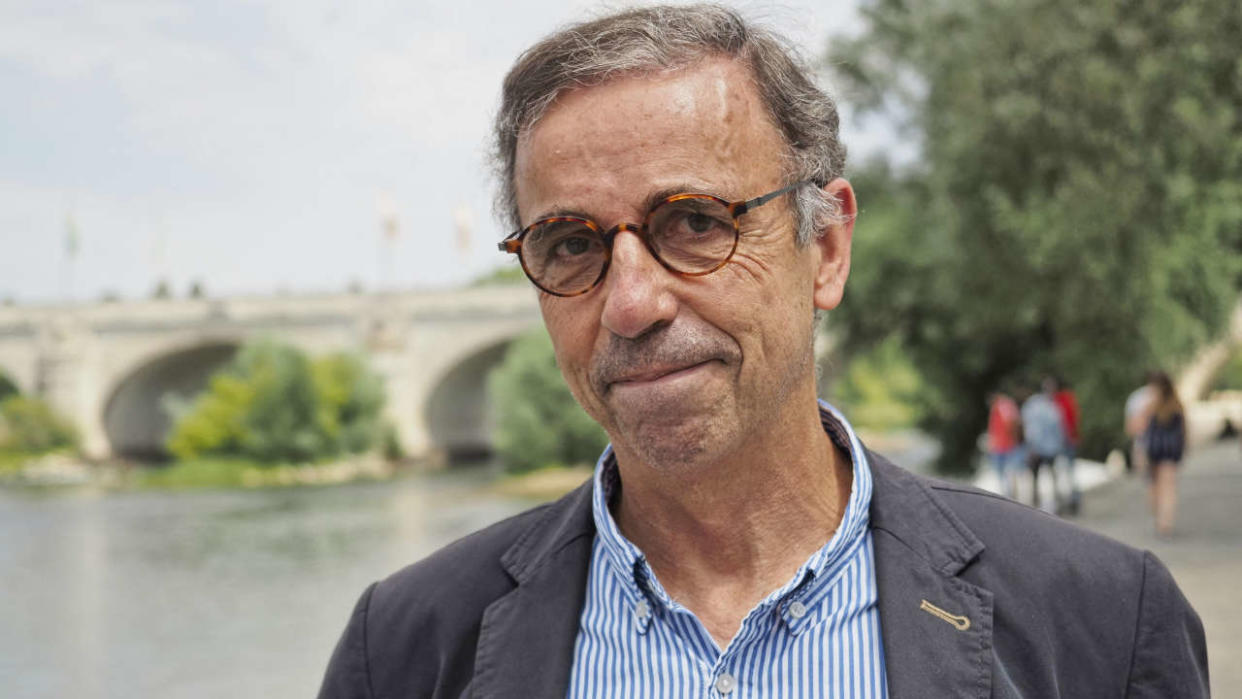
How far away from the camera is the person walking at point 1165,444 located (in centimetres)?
917

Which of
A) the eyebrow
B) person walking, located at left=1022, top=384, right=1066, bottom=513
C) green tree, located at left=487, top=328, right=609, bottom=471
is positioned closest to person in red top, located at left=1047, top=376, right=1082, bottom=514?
person walking, located at left=1022, top=384, right=1066, bottom=513

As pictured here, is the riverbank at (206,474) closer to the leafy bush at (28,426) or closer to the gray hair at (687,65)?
the leafy bush at (28,426)

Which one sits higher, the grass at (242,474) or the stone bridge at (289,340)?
the stone bridge at (289,340)

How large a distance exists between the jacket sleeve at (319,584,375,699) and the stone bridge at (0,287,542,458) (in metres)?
37.1

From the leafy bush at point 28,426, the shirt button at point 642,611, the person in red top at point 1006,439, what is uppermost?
the shirt button at point 642,611

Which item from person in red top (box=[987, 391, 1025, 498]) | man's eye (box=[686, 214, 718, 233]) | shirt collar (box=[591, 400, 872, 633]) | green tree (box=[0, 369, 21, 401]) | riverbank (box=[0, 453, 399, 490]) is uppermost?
man's eye (box=[686, 214, 718, 233])

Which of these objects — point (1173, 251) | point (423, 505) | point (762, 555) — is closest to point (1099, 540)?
point (762, 555)

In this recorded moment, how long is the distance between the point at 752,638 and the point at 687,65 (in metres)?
0.71

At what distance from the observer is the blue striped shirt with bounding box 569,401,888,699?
5.14 ft

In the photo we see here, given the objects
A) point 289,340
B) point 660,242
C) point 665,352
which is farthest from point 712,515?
point 289,340

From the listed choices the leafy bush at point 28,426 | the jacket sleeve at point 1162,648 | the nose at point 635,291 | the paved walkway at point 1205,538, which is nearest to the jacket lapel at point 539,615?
the nose at point 635,291

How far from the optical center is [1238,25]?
8.89 meters

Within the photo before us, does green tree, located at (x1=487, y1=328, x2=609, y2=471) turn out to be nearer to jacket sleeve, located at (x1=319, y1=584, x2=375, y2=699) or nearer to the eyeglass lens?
jacket sleeve, located at (x1=319, y1=584, x2=375, y2=699)

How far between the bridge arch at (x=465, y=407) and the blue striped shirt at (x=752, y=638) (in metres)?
38.9
